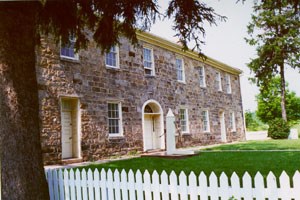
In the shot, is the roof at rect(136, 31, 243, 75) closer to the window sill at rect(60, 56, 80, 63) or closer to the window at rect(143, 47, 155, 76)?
the window at rect(143, 47, 155, 76)

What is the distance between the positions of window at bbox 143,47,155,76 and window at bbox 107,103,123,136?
3.38 m

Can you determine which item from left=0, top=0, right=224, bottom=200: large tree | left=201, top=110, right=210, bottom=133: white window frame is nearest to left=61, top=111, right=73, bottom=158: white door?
left=0, top=0, right=224, bottom=200: large tree

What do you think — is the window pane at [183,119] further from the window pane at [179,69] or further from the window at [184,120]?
the window pane at [179,69]

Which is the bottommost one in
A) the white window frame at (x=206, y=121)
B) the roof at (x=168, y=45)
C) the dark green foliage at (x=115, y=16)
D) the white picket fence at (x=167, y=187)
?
the white picket fence at (x=167, y=187)

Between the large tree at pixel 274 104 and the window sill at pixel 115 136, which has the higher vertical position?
the large tree at pixel 274 104

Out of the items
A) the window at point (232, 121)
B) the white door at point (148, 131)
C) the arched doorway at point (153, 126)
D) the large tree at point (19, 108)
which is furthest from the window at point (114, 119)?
the window at point (232, 121)

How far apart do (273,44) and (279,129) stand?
817 centimetres

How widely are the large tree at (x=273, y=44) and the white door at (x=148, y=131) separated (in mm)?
16168

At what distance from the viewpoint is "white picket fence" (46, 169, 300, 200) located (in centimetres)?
328

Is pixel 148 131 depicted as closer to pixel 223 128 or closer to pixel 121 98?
pixel 121 98

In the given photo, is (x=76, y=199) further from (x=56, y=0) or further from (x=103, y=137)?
(x=103, y=137)

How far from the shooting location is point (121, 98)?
14.2 m

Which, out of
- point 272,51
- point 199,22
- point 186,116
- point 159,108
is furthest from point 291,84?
point 199,22

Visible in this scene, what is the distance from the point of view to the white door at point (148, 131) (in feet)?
53.3
